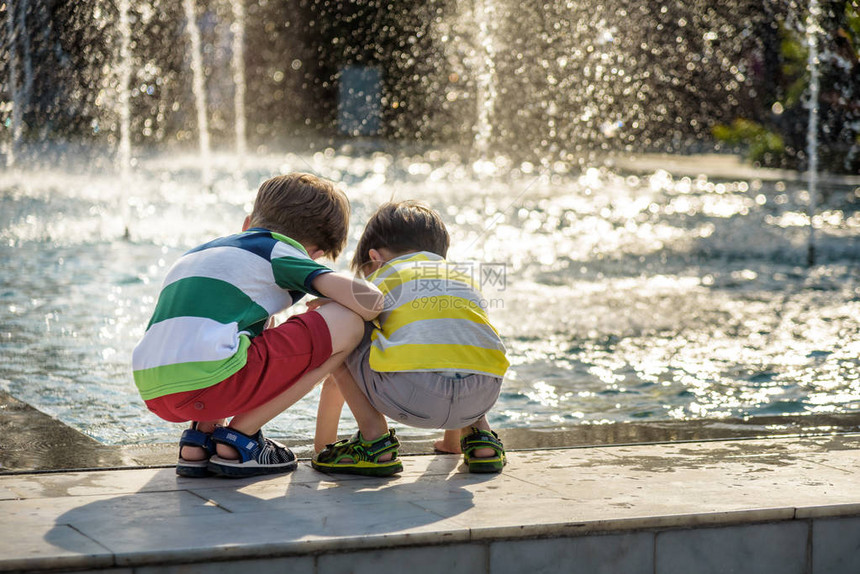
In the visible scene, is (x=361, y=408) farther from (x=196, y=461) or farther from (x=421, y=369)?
(x=196, y=461)

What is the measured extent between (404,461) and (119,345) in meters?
2.04

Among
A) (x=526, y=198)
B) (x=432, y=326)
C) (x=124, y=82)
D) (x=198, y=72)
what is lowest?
(x=432, y=326)

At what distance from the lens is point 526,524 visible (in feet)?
6.94

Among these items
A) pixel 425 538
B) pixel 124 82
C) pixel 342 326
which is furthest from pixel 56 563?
pixel 124 82

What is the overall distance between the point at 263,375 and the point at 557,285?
3.87 metres

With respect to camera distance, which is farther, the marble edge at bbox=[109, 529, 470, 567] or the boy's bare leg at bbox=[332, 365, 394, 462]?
the boy's bare leg at bbox=[332, 365, 394, 462]

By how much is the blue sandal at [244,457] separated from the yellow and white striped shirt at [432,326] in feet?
1.04

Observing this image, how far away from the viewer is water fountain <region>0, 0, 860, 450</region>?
4.02 meters

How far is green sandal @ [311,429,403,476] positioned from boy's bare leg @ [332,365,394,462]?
20mm

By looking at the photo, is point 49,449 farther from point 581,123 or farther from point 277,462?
point 581,123

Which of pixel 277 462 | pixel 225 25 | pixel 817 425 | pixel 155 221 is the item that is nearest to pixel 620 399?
pixel 817 425

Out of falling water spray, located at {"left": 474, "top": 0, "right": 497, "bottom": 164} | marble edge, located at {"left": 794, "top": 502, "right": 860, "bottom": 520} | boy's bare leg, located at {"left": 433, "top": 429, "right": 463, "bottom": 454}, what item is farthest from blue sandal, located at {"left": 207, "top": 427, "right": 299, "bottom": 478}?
falling water spray, located at {"left": 474, "top": 0, "right": 497, "bottom": 164}

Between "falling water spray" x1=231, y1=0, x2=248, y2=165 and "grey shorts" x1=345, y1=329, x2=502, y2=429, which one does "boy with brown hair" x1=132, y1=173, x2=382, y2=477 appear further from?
"falling water spray" x1=231, y1=0, x2=248, y2=165

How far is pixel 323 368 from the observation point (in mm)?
2561
